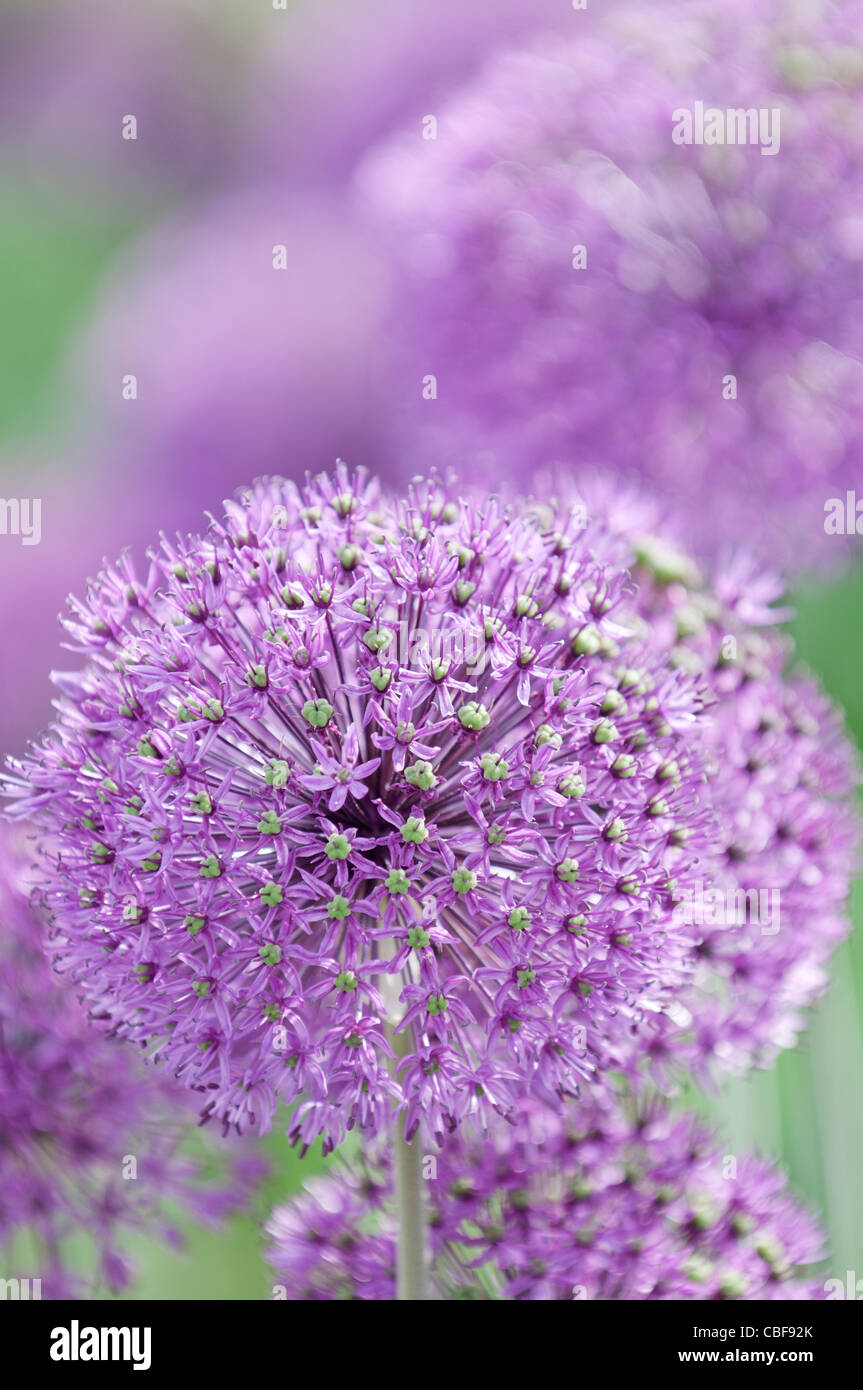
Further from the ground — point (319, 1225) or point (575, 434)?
point (575, 434)

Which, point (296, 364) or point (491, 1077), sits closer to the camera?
point (491, 1077)

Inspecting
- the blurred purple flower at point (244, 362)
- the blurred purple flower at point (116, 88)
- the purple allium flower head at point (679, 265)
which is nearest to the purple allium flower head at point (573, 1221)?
the purple allium flower head at point (679, 265)

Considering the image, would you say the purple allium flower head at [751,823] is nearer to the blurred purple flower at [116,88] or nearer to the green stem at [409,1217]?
the green stem at [409,1217]

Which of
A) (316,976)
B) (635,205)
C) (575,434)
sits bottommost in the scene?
(316,976)

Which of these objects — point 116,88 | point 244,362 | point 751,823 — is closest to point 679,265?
point 751,823

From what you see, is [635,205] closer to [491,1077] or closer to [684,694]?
[684,694]
